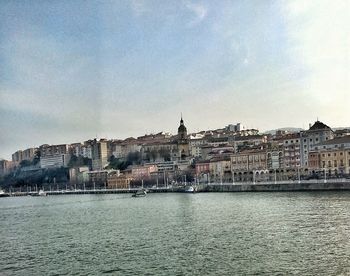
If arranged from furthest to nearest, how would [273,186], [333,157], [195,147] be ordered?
[195,147] → [333,157] → [273,186]

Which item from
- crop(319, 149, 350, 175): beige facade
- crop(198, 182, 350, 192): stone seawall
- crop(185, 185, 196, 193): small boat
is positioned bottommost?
crop(185, 185, 196, 193): small boat

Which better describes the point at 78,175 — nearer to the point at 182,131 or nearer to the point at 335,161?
the point at 182,131

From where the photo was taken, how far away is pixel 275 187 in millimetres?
46156

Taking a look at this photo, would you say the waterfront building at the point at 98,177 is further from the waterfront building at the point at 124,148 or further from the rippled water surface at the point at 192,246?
the rippled water surface at the point at 192,246

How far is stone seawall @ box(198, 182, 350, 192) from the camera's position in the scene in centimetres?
3997

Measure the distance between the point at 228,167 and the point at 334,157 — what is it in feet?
55.4

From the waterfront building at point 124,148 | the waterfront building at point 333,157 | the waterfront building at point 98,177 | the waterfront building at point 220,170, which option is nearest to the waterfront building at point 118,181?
the waterfront building at point 98,177

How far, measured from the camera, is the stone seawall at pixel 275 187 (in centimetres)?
3997

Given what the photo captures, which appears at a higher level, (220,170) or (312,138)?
(312,138)

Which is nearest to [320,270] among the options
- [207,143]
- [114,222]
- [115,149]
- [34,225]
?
[114,222]

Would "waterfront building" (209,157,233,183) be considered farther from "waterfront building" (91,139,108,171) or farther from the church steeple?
"waterfront building" (91,139,108,171)

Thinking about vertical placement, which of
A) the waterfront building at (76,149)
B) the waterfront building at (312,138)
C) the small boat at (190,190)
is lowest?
the small boat at (190,190)

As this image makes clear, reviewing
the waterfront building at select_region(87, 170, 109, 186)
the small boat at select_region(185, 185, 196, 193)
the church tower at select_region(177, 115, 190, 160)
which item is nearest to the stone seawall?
the small boat at select_region(185, 185, 196, 193)

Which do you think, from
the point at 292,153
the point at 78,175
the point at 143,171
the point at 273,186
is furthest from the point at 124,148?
the point at 273,186
